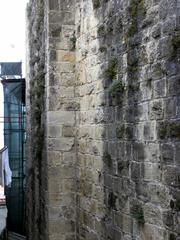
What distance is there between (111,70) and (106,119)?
58 cm

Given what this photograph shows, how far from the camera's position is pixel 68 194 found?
22.9ft

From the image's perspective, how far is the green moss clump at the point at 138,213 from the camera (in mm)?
4797

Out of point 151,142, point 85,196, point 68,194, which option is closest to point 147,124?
Answer: point 151,142

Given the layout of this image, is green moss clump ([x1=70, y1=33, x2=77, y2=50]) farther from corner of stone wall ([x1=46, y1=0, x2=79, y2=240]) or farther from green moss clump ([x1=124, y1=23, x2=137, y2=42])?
green moss clump ([x1=124, y1=23, x2=137, y2=42])

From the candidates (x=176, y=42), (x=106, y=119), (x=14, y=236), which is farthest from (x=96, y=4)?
(x=14, y=236)

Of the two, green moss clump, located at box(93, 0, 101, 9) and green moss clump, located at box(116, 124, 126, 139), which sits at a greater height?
green moss clump, located at box(93, 0, 101, 9)

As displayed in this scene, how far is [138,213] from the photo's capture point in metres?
4.86

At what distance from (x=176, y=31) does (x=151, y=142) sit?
1.04 metres

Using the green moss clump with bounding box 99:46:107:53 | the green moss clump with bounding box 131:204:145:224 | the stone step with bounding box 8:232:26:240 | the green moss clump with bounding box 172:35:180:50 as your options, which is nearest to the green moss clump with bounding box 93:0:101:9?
the green moss clump with bounding box 99:46:107:53

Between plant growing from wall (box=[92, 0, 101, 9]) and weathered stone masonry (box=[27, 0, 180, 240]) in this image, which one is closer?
weathered stone masonry (box=[27, 0, 180, 240])

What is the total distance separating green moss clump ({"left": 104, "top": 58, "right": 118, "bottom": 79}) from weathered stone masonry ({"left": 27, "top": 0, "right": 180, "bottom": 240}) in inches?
1.0

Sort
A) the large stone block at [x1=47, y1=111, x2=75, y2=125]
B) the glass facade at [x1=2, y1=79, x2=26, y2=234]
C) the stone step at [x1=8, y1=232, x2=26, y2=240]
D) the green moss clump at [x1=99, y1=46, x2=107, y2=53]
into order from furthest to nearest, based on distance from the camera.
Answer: the glass facade at [x1=2, y1=79, x2=26, y2=234], the stone step at [x1=8, y1=232, x2=26, y2=240], the large stone block at [x1=47, y1=111, x2=75, y2=125], the green moss clump at [x1=99, y1=46, x2=107, y2=53]

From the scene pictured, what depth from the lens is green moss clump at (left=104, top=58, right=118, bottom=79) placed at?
5457mm

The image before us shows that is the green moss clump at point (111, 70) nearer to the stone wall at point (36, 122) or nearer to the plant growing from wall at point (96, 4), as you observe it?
the plant growing from wall at point (96, 4)
